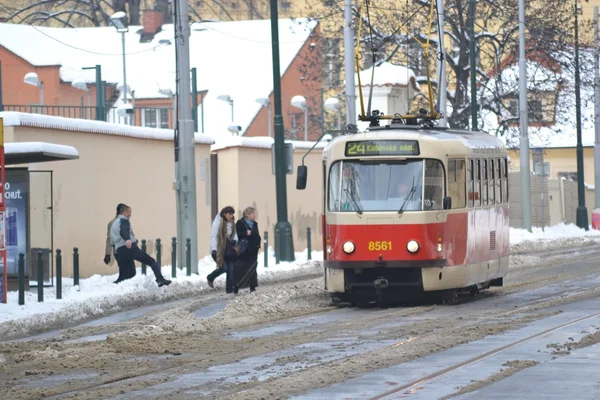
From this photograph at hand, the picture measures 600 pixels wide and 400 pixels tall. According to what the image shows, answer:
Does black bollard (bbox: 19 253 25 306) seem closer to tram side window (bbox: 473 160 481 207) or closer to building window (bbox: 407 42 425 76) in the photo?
tram side window (bbox: 473 160 481 207)

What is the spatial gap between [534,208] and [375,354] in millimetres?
42417

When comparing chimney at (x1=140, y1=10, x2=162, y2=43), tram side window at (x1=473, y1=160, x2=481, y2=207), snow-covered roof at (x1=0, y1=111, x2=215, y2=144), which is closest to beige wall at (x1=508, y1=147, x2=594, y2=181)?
chimney at (x1=140, y1=10, x2=162, y2=43)

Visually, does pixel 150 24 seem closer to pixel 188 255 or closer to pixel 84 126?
pixel 84 126

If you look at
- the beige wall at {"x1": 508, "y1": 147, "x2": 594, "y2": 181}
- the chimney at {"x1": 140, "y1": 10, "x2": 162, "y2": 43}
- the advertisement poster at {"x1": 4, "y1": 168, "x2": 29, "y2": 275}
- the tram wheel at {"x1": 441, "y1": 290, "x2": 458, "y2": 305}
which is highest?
the chimney at {"x1": 140, "y1": 10, "x2": 162, "y2": 43}

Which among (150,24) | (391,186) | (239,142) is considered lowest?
(391,186)

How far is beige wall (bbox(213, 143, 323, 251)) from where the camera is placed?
115 feet

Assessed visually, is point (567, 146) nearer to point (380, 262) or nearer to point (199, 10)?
point (199, 10)

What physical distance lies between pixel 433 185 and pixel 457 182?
1.71ft

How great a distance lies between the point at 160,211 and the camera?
104ft

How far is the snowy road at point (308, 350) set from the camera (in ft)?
38.6

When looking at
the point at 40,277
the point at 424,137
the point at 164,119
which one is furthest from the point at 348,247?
the point at 164,119

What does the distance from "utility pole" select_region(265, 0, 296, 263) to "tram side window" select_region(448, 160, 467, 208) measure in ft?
36.8

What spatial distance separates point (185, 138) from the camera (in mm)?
27609

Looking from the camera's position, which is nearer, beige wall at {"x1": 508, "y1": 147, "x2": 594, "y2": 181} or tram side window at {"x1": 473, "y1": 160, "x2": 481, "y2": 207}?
tram side window at {"x1": 473, "y1": 160, "x2": 481, "y2": 207}
